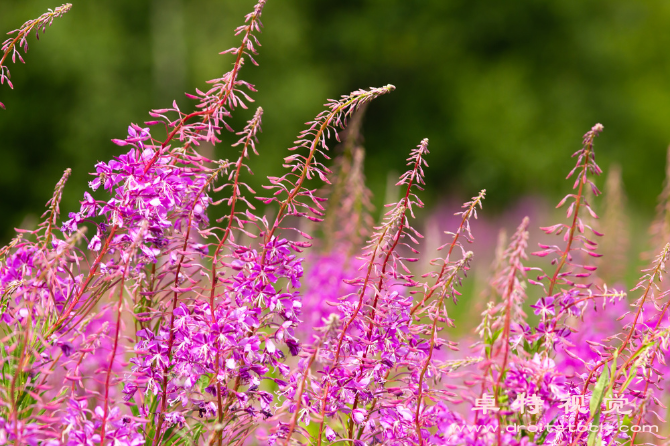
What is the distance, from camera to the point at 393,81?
829 inches

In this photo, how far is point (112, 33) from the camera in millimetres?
16062

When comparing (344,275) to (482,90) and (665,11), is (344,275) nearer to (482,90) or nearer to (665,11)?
(482,90)

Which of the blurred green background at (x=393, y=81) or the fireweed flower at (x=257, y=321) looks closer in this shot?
the fireweed flower at (x=257, y=321)

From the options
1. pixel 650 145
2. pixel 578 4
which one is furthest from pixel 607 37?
pixel 650 145

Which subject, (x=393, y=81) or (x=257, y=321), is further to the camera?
(x=393, y=81)

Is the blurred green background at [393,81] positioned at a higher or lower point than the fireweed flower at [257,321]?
higher

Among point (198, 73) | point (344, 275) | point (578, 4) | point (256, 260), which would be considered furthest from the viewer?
point (578, 4)

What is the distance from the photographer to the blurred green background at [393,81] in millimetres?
15734

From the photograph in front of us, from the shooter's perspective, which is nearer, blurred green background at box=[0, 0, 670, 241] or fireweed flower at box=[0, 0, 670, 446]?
fireweed flower at box=[0, 0, 670, 446]

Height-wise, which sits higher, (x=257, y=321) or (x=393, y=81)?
(x=393, y=81)

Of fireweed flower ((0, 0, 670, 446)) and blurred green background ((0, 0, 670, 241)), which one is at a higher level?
blurred green background ((0, 0, 670, 241))

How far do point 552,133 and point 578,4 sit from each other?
15.4 feet

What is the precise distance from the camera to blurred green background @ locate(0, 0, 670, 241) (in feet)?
51.6

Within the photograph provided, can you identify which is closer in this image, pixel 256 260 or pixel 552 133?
pixel 256 260
